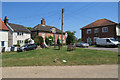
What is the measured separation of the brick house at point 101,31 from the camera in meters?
27.9

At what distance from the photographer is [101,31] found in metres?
30.7

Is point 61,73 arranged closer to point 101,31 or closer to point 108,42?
point 108,42

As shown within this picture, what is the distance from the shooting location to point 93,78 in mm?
4805

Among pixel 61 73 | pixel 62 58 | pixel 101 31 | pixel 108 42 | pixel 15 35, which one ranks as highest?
pixel 101 31

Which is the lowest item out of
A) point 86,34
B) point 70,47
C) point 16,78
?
point 16,78

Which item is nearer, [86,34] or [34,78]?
[34,78]

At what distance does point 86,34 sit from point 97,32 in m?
3.92

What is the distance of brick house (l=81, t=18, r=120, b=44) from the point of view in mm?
27859

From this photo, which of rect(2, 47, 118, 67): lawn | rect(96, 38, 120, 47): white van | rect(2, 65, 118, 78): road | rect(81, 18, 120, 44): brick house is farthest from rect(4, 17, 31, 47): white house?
rect(2, 65, 118, 78): road

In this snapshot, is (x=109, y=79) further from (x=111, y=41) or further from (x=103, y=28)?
(x=103, y=28)

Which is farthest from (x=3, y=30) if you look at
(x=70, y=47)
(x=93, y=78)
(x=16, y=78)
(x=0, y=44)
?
(x=93, y=78)

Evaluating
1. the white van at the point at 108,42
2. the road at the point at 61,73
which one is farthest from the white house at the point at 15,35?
the road at the point at 61,73

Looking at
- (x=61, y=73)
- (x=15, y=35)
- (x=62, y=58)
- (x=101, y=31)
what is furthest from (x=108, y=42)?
(x=15, y=35)

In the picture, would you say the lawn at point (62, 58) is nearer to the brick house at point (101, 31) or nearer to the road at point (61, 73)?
the road at point (61, 73)
